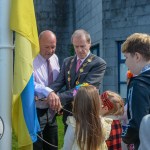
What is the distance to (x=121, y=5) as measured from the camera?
11.0m

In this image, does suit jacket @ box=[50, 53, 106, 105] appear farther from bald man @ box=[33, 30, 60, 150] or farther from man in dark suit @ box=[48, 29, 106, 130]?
bald man @ box=[33, 30, 60, 150]

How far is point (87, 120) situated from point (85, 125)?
0.13 ft

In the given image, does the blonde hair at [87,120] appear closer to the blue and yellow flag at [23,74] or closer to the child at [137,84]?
the child at [137,84]

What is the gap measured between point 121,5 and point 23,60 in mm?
8109

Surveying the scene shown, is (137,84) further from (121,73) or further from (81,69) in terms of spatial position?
(121,73)

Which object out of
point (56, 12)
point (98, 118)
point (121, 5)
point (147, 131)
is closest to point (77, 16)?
point (56, 12)

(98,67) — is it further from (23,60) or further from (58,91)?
(23,60)

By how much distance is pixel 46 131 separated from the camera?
13.9 feet

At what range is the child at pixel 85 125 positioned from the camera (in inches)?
118

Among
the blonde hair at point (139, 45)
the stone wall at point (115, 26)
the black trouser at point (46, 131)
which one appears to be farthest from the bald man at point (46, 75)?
the stone wall at point (115, 26)

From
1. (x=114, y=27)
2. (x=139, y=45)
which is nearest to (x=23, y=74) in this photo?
(x=139, y=45)

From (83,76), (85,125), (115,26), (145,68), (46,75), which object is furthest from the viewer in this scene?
(115,26)

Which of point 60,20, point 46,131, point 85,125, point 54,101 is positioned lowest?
point 46,131

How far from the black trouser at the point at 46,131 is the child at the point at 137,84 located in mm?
1461
